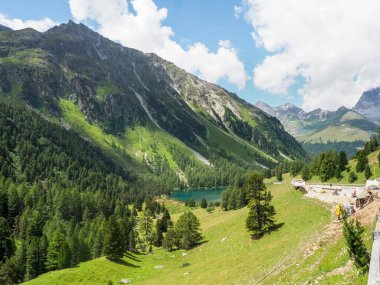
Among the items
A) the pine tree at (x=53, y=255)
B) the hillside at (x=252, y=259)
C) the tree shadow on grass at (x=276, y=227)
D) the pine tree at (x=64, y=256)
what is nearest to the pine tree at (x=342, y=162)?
the hillside at (x=252, y=259)

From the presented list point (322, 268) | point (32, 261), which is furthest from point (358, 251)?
point (32, 261)

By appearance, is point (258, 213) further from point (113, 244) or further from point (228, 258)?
point (113, 244)

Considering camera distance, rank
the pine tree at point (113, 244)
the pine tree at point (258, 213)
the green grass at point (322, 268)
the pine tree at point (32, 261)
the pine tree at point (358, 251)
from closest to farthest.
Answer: the pine tree at point (358, 251), the green grass at point (322, 268), the pine tree at point (258, 213), the pine tree at point (113, 244), the pine tree at point (32, 261)

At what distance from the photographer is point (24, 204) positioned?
142500 millimetres

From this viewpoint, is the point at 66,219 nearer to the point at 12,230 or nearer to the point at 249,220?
the point at 12,230

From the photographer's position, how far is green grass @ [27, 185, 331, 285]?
50409 mm

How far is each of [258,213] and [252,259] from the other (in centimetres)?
1516

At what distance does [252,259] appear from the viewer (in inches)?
2173

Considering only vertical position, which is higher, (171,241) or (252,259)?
(252,259)

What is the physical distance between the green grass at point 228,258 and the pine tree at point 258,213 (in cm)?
242

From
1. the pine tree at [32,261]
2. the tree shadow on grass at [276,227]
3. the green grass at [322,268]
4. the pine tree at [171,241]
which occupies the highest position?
the green grass at [322,268]

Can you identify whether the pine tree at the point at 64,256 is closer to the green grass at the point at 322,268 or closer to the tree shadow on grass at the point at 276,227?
the tree shadow on grass at the point at 276,227

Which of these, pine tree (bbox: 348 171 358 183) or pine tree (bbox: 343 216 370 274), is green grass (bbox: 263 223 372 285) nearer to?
pine tree (bbox: 343 216 370 274)

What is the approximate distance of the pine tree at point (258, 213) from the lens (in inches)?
2689
